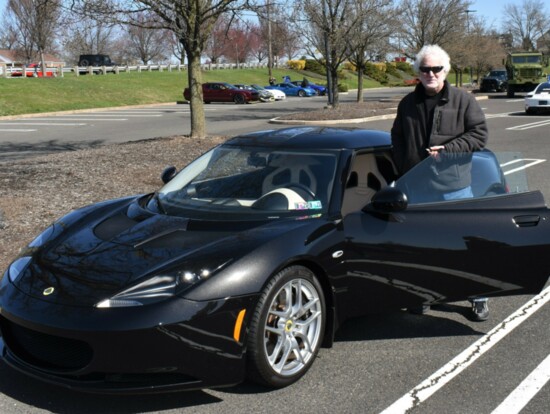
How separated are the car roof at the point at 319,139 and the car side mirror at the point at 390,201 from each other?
1.92 feet

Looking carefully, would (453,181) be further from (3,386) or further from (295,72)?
(295,72)

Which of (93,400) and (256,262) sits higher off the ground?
(256,262)

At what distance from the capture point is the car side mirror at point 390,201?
375 centimetres

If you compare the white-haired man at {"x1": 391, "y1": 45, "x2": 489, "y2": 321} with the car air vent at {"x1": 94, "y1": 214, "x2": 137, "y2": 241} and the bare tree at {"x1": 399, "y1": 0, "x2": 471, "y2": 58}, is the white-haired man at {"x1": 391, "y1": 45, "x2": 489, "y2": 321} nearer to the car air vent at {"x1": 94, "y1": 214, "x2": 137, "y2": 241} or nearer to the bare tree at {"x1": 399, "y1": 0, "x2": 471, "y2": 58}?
the car air vent at {"x1": 94, "y1": 214, "x2": 137, "y2": 241}

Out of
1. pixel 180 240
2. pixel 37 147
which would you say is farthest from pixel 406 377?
pixel 37 147

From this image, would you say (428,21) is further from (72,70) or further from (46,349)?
(46,349)

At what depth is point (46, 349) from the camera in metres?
3.23

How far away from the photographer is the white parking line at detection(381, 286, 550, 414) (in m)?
3.33

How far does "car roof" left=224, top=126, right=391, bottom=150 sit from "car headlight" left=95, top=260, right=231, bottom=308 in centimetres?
141

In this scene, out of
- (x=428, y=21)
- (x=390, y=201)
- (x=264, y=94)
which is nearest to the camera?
(x=390, y=201)

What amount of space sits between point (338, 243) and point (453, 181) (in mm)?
989

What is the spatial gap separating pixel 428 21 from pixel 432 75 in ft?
111

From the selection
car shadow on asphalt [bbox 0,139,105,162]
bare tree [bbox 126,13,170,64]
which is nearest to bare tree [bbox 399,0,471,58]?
car shadow on asphalt [bbox 0,139,105,162]

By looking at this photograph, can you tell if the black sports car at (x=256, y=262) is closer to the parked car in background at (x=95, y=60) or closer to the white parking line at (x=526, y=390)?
the white parking line at (x=526, y=390)
